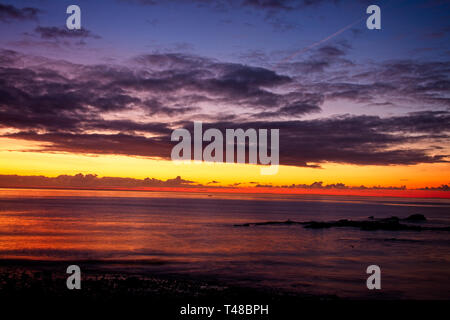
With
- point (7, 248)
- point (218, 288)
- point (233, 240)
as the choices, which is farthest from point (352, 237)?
point (7, 248)

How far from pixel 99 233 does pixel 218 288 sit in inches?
1643

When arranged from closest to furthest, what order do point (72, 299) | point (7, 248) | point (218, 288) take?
point (72, 299) < point (218, 288) < point (7, 248)

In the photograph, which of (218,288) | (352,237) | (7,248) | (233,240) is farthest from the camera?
(352,237)

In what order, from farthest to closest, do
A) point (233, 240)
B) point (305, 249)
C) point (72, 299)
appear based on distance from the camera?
point (233, 240) → point (305, 249) → point (72, 299)

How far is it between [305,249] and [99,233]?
3475cm

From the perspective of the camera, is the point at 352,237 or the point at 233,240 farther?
the point at 352,237
